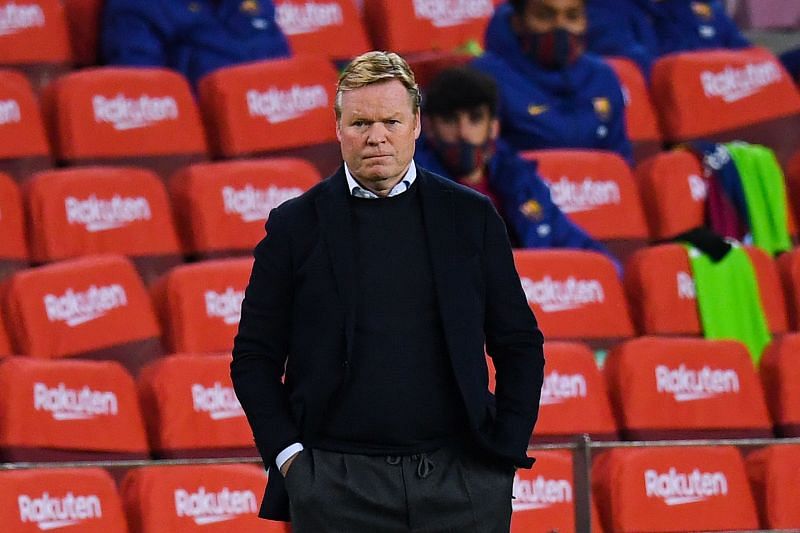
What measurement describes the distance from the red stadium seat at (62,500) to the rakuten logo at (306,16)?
2.50 metres

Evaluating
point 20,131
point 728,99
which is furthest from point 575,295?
point 20,131

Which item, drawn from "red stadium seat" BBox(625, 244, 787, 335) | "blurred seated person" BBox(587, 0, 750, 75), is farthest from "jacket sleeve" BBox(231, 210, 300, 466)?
"blurred seated person" BBox(587, 0, 750, 75)

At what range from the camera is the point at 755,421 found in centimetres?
425

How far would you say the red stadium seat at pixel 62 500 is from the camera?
3.29 m

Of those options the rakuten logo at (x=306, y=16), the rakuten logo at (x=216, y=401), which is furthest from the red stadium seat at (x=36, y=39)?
the rakuten logo at (x=216, y=401)

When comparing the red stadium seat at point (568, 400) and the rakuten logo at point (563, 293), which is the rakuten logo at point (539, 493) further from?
the rakuten logo at point (563, 293)

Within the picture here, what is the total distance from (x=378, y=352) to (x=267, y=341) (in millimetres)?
159

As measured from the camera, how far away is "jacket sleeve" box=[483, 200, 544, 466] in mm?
2376

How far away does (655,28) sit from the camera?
19.8 ft

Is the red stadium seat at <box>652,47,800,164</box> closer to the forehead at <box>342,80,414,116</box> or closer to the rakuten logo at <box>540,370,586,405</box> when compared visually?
the rakuten logo at <box>540,370,586,405</box>

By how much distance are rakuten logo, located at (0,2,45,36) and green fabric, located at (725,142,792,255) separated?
6.81 ft

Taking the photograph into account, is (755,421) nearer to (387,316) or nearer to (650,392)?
(650,392)

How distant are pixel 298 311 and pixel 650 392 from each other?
6.22 feet

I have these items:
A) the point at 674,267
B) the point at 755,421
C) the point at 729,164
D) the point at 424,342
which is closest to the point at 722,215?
the point at 729,164
